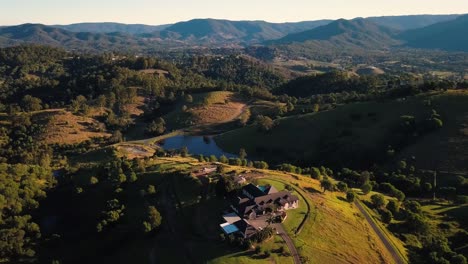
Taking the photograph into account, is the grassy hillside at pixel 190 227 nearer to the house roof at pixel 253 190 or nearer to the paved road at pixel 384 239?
the paved road at pixel 384 239

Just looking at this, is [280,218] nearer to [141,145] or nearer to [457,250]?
[457,250]

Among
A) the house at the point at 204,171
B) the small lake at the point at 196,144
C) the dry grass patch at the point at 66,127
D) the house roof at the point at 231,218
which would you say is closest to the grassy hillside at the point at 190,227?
the house roof at the point at 231,218

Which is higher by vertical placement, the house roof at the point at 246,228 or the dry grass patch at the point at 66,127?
the house roof at the point at 246,228

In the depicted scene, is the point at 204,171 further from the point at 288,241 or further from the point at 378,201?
the point at 378,201

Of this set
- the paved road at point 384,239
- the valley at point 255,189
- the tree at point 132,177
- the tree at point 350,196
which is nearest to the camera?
the paved road at point 384,239

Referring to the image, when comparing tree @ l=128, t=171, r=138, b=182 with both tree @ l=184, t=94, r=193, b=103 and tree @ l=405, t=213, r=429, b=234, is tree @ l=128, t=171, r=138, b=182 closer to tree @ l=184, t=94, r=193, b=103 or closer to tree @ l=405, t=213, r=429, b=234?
tree @ l=405, t=213, r=429, b=234

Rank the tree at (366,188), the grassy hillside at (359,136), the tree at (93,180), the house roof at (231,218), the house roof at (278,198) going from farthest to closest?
the grassy hillside at (359,136)
the tree at (93,180)
the tree at (366,188)
the house roof at (278,198)
the house roof at (231,218)

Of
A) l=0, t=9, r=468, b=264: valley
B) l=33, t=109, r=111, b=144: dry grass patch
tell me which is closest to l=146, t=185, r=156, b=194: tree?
l=0, t=9, r=468, b=264: valley
